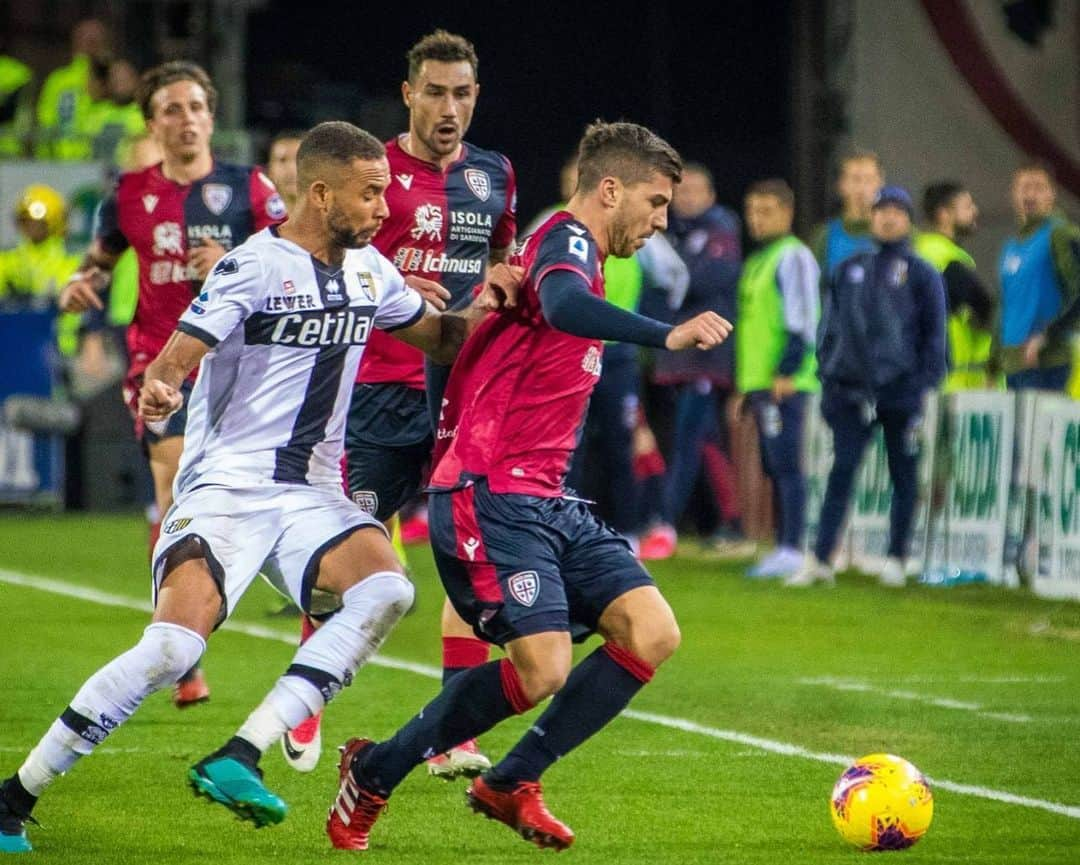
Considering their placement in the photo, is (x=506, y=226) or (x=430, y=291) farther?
(x=506, y=226)

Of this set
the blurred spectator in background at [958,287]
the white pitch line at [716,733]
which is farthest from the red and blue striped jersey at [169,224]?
the blurred spectator in background at [958,287]

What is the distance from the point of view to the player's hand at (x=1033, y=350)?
44.9 feet

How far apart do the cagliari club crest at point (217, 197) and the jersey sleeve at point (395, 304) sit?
2539 mm

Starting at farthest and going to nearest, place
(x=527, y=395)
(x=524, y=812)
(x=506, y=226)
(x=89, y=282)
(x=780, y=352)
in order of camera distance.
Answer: (x=780, y=352), (x=89, y=282), (x=506, y=226), (x=527, y=395), (x=524, y=812)

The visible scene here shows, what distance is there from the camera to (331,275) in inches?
261

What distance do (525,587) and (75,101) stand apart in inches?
591

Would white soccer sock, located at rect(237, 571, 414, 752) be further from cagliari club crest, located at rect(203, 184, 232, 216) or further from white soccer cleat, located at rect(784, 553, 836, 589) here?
white soccer cleat, located at rect(784, 553, 836, 589)

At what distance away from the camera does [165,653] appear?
20.3 feet

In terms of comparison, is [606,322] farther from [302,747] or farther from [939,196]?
[939,196]

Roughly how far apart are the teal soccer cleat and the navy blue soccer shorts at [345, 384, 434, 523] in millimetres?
2170

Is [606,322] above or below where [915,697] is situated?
above

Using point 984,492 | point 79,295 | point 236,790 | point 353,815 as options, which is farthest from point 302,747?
point 984,492

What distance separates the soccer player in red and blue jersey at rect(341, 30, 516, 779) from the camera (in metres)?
8.08

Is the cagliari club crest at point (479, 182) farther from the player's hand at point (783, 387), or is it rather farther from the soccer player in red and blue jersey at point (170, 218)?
the player's hand at point (783, 387)
